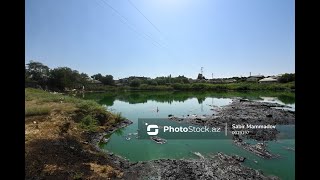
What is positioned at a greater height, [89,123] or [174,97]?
[174,97]

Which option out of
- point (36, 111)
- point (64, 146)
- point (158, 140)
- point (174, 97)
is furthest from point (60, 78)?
point (64, 146)

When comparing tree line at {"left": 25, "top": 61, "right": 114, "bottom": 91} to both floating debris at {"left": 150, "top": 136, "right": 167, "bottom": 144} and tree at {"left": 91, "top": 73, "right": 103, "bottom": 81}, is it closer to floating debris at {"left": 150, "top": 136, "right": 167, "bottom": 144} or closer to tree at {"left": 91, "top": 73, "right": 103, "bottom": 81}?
tree at {"left": 91, "top": 73, "right": 103, "bottom": 81}

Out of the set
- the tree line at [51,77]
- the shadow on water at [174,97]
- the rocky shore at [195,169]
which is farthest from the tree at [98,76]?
the rocky shore at [195,169]

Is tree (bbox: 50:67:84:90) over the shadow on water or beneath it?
over

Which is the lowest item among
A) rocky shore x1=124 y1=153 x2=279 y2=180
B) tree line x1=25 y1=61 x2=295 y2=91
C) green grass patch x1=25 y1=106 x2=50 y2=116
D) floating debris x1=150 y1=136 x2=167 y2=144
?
rocky shore x1=124 y1=153 x2=279 y2=180

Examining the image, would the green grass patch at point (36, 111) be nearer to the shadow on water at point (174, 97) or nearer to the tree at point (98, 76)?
the shadow on water at point (174, 97)

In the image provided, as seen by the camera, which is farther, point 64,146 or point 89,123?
point 89,123

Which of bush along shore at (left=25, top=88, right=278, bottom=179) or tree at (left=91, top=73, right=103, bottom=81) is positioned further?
tree at (left=91, top=73, right=103, bottom=81)

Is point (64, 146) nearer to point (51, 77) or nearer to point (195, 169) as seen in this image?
point (195, 169)

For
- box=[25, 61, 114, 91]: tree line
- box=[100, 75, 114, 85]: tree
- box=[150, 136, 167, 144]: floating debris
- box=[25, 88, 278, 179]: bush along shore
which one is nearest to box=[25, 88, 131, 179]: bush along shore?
box=[25, 88, 278, 179]: bush along shore

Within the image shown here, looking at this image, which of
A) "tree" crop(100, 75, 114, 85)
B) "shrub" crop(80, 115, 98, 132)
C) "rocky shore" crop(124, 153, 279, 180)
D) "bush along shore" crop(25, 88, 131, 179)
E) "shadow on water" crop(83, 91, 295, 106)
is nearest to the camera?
"bush along shore" crop(25, 88, 131, 179)

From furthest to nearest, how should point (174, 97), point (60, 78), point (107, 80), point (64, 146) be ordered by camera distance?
point (107, 80)
point (60, 78)
point (174, 97)
point (64, 146)
